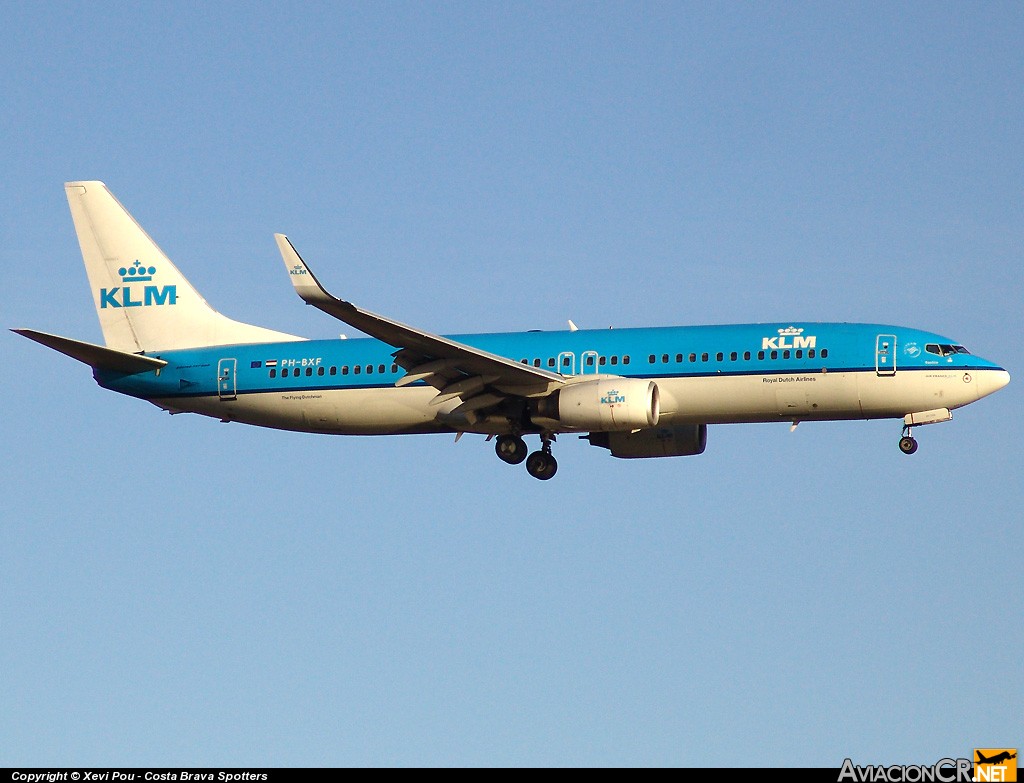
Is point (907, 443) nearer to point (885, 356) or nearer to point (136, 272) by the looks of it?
point (885, 356)

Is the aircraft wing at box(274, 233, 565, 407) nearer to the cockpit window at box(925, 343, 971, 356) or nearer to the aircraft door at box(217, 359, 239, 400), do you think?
the aircraft door at box(217, 359, 239, 400)

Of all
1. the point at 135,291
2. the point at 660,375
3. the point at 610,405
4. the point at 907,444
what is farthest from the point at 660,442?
the point at 135,291

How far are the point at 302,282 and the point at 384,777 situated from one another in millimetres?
18572

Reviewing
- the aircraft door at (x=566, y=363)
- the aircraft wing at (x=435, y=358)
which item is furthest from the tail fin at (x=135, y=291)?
the aircraft door at (x=566, y=363)

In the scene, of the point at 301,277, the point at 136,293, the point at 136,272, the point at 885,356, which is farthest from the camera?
the point at 136,272

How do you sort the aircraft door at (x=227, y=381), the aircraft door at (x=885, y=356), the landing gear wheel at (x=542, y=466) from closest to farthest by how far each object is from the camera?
1. the aircraft door at (x=885, y=356)
2. the landing gear wheel at (x=542, y=466)
3. the aircraft door at (x=227, y=381)

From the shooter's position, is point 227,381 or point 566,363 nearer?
point 566,363

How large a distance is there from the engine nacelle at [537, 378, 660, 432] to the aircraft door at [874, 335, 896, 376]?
675 cm

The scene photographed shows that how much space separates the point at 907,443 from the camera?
53.4 metres

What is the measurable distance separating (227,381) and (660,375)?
14694mm

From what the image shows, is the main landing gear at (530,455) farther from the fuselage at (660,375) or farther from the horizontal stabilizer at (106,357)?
the horizontal stabilizer at (106,357)

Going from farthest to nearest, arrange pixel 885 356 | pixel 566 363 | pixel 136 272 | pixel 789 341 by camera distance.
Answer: pixel 136 272 → pixel 566 363 → pixel 789 341 → pixel 885 356

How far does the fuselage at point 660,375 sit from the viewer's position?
52.5 metres

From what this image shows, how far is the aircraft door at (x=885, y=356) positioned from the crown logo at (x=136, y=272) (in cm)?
2551
